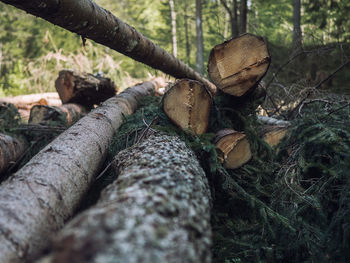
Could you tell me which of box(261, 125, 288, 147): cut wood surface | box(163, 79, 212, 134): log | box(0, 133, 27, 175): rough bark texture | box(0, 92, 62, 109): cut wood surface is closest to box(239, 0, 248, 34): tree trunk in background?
box(261, 125, 288, 147): cut wood surface

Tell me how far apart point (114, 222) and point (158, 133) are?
1239 mm

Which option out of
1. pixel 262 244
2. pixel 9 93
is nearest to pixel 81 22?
pixel 262 244

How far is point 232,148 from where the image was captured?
2080 mm

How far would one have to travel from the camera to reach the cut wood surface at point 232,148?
2082 millimetres

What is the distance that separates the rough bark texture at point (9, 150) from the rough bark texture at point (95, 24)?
4.28 feet

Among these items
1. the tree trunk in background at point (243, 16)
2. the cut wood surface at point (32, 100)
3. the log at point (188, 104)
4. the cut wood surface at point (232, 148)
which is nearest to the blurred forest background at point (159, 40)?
the tree trunk in background at point (243, 16)

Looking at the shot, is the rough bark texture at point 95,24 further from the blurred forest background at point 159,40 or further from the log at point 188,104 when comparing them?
the blurred forest background at point 159,40

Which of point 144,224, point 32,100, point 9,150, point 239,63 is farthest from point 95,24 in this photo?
point 32,100

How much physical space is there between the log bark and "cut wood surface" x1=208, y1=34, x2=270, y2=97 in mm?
1226

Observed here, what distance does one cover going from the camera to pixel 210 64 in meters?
2.26

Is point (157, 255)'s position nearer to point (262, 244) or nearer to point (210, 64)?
point (262, 244)

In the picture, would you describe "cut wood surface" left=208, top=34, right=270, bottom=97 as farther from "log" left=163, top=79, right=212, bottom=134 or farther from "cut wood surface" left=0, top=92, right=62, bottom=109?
"cut wood surface" left=0, top=92, right=62, bottom=109

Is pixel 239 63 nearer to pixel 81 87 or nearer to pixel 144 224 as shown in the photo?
pixel 144 224

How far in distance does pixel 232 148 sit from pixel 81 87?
3044 mm
